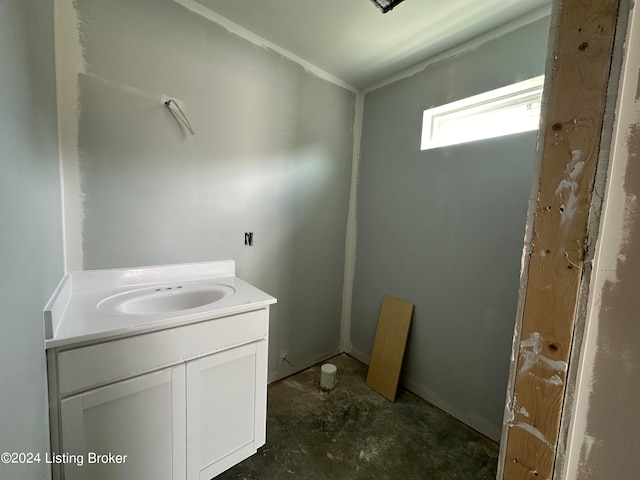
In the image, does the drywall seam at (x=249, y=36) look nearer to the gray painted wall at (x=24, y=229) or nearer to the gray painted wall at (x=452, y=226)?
the gray painted wall at (x=452, y=226)

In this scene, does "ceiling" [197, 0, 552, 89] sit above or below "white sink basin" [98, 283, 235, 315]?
above

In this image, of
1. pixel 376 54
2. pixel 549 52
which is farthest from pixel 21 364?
Answer: pixel 376 54

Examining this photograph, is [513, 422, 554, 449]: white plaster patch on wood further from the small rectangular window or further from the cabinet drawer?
the small rectangular window

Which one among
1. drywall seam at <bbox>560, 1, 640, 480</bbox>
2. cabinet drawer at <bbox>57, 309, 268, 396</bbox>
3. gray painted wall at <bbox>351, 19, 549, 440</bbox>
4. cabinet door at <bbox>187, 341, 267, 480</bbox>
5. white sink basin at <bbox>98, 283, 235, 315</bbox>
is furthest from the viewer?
gray painted wall at <bbox>351, 19, 549, 440</bbox>

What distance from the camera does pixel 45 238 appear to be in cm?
81

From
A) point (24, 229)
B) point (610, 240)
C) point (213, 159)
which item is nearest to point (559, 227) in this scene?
point (610, 240)

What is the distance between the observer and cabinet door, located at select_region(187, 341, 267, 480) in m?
1.02

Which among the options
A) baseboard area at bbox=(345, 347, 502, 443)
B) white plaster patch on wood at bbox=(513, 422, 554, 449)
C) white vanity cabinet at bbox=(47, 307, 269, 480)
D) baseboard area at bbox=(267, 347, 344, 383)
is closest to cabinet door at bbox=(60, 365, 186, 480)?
white vanity cabinet at bbox=(47, 307, 269, 480)

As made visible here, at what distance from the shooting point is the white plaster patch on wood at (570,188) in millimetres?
534

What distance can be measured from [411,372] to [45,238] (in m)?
2.10

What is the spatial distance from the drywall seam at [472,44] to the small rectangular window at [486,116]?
0.28 metres

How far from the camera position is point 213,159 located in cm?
146

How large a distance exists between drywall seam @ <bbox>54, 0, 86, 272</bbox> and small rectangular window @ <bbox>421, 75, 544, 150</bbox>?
6.09 feet

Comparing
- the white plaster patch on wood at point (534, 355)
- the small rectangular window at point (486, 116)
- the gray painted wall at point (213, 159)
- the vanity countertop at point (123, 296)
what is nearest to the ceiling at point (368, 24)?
the gray painted wall at point (213, 159)
